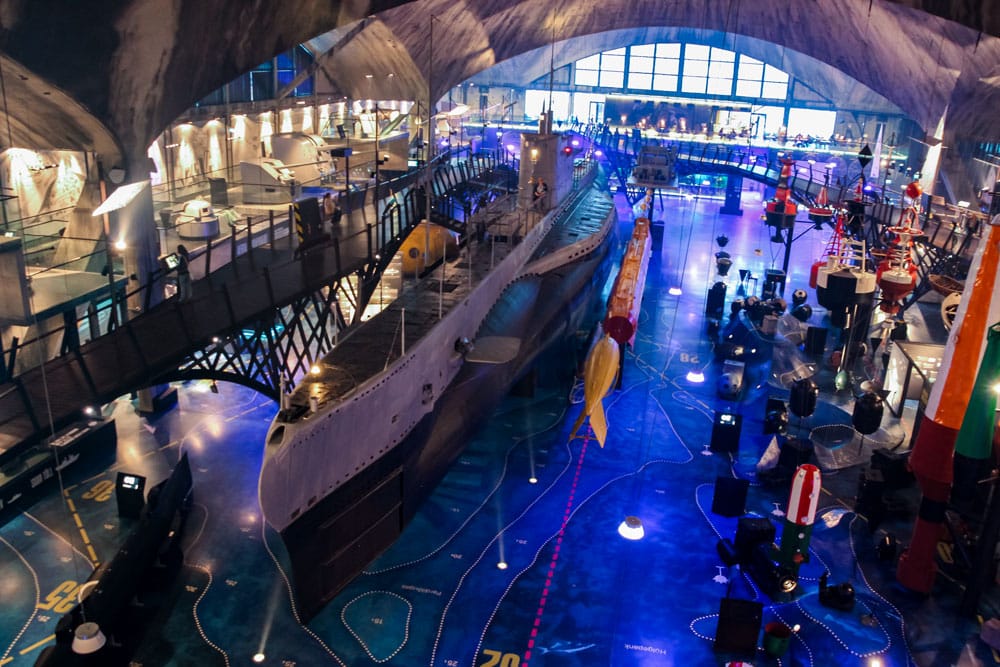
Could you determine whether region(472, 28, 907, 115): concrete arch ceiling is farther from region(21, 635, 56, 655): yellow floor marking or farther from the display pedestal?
region(21, 635, 56, 655): yellow floor marking

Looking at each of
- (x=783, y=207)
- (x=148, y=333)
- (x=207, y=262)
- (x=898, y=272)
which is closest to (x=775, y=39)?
(x=783, y=207)

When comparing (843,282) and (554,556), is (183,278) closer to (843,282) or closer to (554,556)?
(554,556)

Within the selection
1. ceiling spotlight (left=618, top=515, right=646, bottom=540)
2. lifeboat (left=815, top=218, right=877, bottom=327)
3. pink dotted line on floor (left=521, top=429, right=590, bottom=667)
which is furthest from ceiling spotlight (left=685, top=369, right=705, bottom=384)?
ceiling spotlight (left=618, top=515, right=646, bottom=540)

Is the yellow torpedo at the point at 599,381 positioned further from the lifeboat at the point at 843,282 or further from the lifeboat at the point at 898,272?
the lifeboat at the point at 898,272

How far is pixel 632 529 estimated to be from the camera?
12734mm

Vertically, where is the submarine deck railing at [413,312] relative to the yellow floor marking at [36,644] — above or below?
above

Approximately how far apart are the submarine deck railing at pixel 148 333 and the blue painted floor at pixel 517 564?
2767mm

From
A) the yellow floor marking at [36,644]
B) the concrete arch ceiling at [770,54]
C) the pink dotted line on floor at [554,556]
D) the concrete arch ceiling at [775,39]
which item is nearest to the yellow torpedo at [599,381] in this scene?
the pink dotted line on floor at [554,556]

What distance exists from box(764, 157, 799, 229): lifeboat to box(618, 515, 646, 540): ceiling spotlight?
12139 mm

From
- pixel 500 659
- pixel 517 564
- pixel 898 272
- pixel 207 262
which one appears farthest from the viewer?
pixel 898 272

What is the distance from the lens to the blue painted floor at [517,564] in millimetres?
10203

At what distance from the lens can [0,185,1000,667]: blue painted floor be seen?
10203mm

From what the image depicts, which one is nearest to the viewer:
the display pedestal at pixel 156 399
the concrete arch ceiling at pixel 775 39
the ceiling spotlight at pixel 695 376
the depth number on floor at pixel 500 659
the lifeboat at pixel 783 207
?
the depth number on floor at pixel 500 659

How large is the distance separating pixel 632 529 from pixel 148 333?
7631mm
